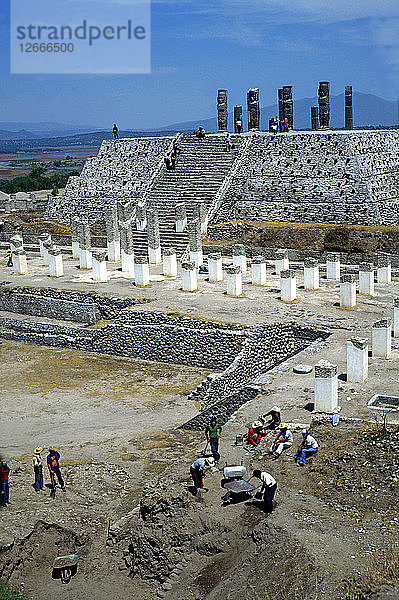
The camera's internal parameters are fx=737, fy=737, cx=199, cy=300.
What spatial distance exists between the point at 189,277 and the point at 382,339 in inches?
389

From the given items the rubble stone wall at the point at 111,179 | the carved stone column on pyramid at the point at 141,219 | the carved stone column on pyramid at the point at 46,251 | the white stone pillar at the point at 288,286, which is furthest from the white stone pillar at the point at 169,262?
the rubble stone wall at the point at 111,179

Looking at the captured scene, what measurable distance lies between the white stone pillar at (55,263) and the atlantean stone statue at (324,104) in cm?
1964

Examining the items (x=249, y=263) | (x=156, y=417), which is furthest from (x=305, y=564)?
(x=249, y=263)

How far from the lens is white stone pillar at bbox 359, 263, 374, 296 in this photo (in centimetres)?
2448

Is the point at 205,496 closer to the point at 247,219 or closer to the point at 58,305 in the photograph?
the point at 58,305

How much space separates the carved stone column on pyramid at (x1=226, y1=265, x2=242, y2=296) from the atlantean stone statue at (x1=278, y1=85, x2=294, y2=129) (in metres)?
19.7

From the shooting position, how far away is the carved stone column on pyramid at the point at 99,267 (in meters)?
28.7

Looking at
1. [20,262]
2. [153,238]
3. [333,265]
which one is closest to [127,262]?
[153,238]

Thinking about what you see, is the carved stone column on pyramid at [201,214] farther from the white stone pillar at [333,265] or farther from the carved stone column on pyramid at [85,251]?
the white stone pillar at [333,265]

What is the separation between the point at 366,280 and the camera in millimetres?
24547

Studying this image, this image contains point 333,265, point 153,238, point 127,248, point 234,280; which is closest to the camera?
point 234,280

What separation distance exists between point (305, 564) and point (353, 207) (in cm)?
2390

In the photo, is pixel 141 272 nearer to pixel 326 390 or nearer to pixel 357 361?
pixel 357 361

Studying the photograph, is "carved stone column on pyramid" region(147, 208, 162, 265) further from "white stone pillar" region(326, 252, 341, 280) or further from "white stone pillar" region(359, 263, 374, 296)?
"white stone pillar" region(359, 263, 374, 296)
